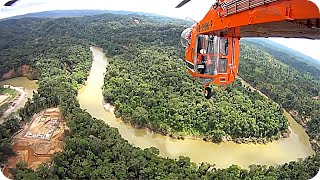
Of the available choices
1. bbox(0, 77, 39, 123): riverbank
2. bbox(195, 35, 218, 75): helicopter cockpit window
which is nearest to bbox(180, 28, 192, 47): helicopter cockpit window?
bbox(195, 35, 218, 75): helicopter cockpit window

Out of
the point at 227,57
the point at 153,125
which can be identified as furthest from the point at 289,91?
the point at 227,57

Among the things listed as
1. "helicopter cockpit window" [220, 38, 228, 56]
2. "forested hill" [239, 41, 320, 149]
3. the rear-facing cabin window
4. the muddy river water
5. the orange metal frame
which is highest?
the orange metal frame

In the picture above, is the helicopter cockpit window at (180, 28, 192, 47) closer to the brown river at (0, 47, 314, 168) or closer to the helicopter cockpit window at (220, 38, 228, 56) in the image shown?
the helicopter cockpit window at (220, 38, 228, 56)

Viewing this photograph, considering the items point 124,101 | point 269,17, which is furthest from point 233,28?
point 124,101

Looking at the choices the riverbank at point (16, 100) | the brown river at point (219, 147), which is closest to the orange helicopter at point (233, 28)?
the brown river at point (219, 147)

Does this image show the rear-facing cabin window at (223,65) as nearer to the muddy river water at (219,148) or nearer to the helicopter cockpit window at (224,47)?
the helicopter cockpit window at (224,47)

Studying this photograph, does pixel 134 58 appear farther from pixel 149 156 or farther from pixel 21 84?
pixel 149 156

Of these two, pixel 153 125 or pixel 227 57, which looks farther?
pixel 153 125
